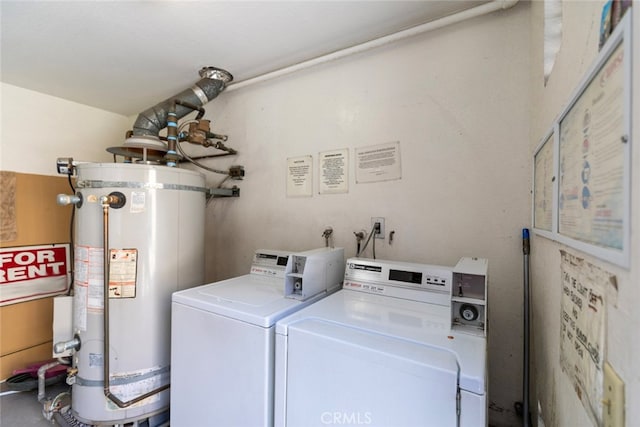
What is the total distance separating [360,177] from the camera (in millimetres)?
1710

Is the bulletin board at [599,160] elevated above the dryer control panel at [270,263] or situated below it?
above

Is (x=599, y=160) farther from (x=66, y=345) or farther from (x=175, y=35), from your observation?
(x=66, y=345)

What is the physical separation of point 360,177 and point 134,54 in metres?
1.72

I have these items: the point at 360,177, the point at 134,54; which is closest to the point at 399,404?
the point at 360,177

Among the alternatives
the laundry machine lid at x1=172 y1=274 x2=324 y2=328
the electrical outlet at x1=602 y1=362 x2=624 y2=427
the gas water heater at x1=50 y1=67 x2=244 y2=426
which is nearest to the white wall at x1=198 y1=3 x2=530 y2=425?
the laundry machine lid at x1=172 y1=274 x2=324 y2=328

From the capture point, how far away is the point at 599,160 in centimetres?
52

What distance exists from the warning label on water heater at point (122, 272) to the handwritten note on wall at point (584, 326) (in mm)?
1768

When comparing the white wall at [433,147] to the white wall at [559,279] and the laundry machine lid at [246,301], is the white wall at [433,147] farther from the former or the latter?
the laundry machine lid at [246,301]

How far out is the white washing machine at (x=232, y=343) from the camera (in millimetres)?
1020

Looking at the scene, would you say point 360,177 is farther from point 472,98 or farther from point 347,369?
point 347,369

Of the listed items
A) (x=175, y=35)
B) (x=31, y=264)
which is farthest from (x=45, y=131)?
(x=175, y=35)

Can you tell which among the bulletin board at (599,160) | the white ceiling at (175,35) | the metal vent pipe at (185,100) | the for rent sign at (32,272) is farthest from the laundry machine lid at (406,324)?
the for rent sign at (32,272)

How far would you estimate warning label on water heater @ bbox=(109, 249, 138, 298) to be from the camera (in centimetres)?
139

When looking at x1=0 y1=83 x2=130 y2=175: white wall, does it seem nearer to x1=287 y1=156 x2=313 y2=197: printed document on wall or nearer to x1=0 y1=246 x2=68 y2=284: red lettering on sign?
x1=0 y1=246 x2=68 y2=284: red lettering on sign
